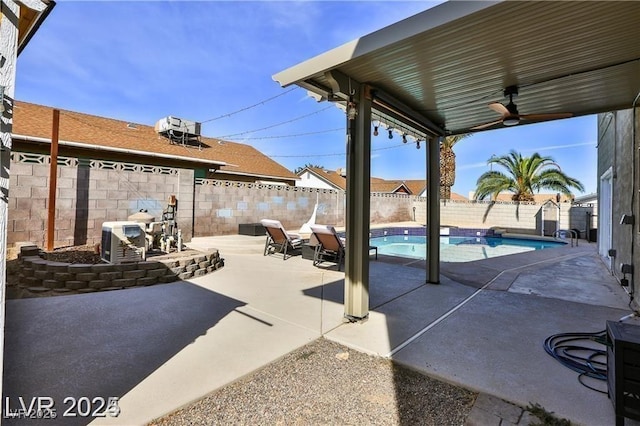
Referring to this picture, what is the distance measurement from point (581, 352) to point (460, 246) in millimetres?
10491

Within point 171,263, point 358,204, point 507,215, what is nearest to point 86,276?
point 171,263

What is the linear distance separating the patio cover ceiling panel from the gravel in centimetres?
280

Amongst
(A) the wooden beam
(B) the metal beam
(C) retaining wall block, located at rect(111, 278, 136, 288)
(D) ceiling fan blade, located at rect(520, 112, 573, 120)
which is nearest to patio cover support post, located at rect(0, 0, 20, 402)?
(B) the metal beam

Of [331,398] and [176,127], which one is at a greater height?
[176,127]

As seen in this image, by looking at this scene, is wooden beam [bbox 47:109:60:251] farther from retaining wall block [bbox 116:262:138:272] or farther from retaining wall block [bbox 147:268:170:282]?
retaining wall block [bbox 147:268:170:282]

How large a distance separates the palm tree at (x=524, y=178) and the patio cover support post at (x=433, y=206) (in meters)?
15.4

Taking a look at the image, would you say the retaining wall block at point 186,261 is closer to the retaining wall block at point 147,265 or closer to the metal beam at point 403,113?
the retaining wall block at point 147,265

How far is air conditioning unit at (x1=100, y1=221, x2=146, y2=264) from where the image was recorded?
4.95m

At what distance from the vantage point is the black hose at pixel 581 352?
8.29 ft

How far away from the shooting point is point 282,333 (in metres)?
3.28

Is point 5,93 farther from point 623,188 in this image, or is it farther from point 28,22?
point 623,188

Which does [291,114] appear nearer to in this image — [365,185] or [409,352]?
[365,185]

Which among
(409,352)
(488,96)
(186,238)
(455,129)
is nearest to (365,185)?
(409,352)

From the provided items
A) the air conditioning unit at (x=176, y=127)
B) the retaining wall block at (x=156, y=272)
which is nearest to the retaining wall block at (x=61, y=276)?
the retaining wall block at (x=156, y=272)
